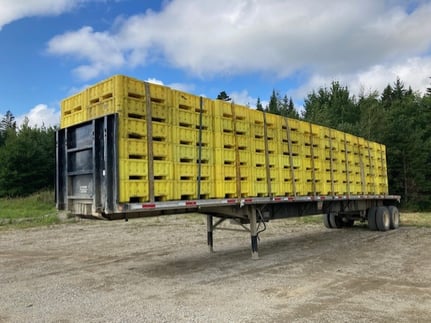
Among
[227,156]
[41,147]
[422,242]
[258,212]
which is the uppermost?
[41,147]

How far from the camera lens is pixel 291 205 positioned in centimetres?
1211

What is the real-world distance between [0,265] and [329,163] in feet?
33.2

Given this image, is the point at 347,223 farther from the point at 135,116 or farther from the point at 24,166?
the point at 24,166

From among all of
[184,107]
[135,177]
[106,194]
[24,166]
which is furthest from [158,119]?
[24,166]

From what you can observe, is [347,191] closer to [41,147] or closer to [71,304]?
[71,304]

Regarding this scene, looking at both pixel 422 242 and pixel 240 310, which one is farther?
pixel 422 242

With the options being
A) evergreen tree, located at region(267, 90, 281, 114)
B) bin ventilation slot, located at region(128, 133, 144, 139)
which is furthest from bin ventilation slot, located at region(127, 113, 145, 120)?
evergreen tree, located at region(267, 90, 281, 114)

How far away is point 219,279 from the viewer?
8.45 meters

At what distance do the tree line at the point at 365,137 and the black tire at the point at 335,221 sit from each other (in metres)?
14.9

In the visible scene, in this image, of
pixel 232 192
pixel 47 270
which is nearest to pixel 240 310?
pixel 232 192

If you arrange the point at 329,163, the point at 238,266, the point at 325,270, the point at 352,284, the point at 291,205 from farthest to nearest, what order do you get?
the point at 329,163
the point at 291,205
the point at 238,266
the point at 325,270
the point at 352,284

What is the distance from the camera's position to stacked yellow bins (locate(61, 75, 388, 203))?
748 centimetres

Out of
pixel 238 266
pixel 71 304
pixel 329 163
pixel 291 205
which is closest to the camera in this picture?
pixel 71 304

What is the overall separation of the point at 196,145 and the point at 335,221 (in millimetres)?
11382
